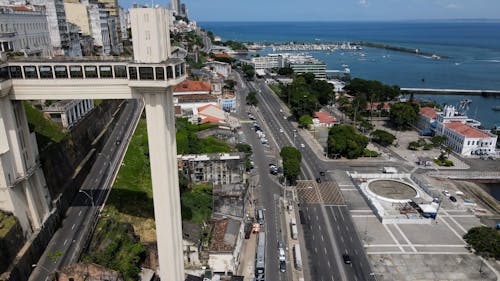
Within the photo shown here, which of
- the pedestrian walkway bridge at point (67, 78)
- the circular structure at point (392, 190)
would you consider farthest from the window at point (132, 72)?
Answer: the circular structure at point (392, 190)

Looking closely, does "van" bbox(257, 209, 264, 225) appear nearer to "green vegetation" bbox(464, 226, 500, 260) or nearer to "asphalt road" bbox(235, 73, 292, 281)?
"asphalt road" bbox(235, 73, 292, 281)

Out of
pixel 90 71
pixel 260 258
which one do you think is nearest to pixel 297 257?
pixel 260 258

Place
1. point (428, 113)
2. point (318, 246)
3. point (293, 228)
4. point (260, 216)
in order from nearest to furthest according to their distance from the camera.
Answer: point (318, 246), point (293, 228), point (260, 216), point (428, 113)

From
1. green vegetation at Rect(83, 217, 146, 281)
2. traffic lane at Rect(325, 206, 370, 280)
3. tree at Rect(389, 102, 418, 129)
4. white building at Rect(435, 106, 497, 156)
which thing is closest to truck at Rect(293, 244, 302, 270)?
traffic lane at Rect(325, 206, 370, 280)

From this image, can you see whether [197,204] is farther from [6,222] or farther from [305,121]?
[305,121]

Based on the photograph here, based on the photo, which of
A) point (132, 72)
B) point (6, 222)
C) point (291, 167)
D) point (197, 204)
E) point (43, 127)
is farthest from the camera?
point (291, 167)

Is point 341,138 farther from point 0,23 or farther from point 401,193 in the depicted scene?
point 0,23
